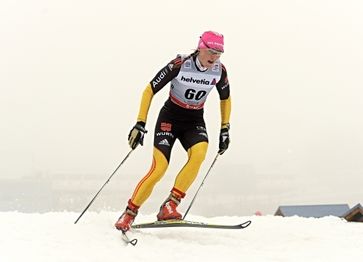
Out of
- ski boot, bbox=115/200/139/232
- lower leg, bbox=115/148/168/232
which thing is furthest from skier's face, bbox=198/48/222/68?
ski boot, bbox=115/200/139/232

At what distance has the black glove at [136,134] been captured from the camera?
6.51 meters

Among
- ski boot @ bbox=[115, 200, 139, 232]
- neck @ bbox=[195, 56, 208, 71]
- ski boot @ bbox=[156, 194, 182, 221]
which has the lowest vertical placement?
ski boot @ bbox=[115, 200, 139, 232]

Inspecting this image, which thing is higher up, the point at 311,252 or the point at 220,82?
the point at 220,82

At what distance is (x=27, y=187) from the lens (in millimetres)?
137750

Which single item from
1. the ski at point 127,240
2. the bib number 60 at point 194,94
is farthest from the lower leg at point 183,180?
the ski at point 127,240

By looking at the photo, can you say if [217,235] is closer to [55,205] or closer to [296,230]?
[296,230]

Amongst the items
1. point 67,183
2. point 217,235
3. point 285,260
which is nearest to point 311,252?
point 285,260

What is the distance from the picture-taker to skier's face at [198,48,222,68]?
6.54m

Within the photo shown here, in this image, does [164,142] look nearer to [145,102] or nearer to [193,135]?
[193,135]

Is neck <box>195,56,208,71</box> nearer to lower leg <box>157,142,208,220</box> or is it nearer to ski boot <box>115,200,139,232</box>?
lower leg <box>157,142,208,220</box>

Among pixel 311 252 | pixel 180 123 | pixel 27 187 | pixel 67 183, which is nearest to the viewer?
pixel 311 252

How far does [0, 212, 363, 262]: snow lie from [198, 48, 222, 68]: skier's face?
2406 millimetres

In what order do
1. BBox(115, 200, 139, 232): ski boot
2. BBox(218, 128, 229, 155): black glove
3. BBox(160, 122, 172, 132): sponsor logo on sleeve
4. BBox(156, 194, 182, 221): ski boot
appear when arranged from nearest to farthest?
BBox(115, 200, 139, 232): ski boot
BBox(156, 194, 182, 221): ski boot
BBox(160, 122, 172, 132): sponsor logo on sleeve
BBox(218, 128, 229, 155): black glove

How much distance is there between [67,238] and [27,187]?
139542mm
